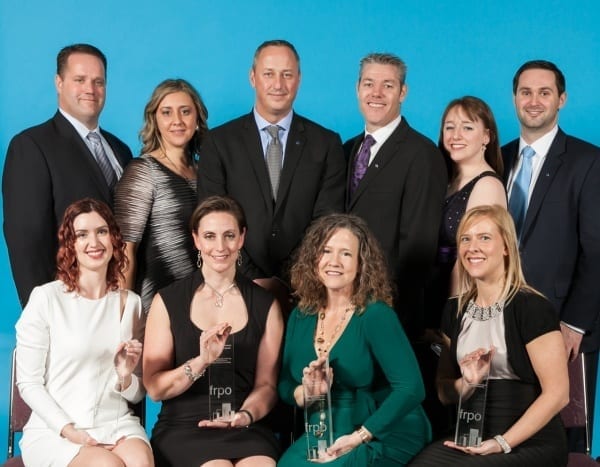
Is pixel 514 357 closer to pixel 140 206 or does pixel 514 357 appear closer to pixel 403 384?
pixel 403 384

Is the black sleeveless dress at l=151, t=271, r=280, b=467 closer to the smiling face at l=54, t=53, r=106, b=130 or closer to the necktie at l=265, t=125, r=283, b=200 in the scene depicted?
the necktie at l=265, t=125, r=283, b=200

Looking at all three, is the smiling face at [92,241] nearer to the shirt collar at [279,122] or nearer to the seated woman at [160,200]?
the seated woman at [160,200]

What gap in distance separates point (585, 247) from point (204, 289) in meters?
1.88

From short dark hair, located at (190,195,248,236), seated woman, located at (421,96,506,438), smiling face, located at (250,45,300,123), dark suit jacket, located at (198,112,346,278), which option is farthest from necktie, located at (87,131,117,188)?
seated woman, located at (421,96,506,438)

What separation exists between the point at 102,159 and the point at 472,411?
2.26 meters

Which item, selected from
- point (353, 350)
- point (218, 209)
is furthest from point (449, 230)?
point (218, 209)

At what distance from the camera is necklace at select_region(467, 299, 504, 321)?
461 centimetres

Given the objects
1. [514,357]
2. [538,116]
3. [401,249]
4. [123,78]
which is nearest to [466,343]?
[514,357]

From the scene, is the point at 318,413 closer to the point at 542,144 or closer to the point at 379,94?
the point at 379,94

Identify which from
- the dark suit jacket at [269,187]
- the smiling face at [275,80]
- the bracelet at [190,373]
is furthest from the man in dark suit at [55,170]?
the bracelet at [190,373]

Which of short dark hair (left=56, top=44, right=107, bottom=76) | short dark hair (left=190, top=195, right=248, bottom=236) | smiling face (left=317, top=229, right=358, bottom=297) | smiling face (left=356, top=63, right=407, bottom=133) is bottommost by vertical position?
smiling face (left=317, top=229, right=358, bottom=297)

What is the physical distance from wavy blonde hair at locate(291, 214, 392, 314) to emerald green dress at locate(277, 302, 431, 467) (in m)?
0.07

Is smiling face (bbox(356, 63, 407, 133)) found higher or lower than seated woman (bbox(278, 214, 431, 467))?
higher

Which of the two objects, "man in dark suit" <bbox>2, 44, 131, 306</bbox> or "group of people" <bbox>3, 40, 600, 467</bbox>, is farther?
"man in dark suit" <bbox>2, 44, 131, 306</bbox>
